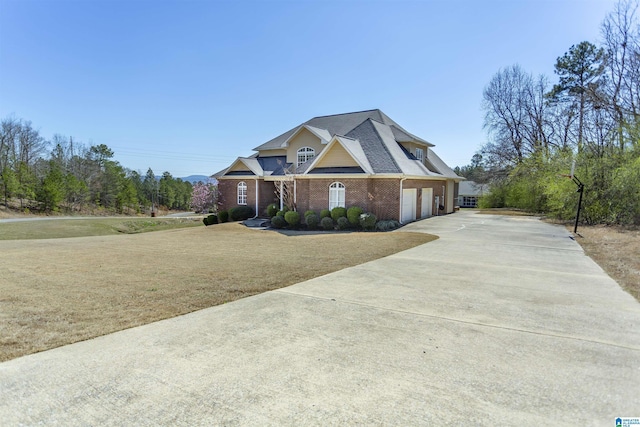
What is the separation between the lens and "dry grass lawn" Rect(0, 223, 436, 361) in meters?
4.79

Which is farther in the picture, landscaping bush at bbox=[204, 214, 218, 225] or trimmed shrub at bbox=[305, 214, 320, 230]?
landscaping bush at bbox=[204, 214, 218, 225]

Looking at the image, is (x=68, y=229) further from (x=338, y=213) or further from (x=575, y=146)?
(x=575, y=146)

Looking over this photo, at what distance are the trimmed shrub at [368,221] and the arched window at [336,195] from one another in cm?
212

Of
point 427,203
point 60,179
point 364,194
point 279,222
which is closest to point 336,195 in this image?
point 364,194

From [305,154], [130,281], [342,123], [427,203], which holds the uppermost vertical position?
[342,123]

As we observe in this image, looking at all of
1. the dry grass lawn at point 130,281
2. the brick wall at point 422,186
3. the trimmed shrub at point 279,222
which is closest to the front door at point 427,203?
the brick wall at point 422,186

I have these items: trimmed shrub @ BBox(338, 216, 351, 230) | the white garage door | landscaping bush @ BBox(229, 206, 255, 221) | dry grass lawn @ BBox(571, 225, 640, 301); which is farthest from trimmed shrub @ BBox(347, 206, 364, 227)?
dry grass lawn @ BBox(571, 225, 640, 301)

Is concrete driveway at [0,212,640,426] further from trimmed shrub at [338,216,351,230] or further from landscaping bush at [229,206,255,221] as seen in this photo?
landscaping bush at [229,206,255,221]

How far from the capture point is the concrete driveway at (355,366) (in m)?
2.88

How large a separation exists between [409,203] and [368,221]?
14.7 ft

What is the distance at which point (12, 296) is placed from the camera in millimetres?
6117

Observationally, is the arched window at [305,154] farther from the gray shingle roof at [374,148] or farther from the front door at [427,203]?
the front door at [427,203]

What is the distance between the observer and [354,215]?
20.1 meters

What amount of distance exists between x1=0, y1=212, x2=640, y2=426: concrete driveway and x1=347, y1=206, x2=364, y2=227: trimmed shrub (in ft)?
44.0
